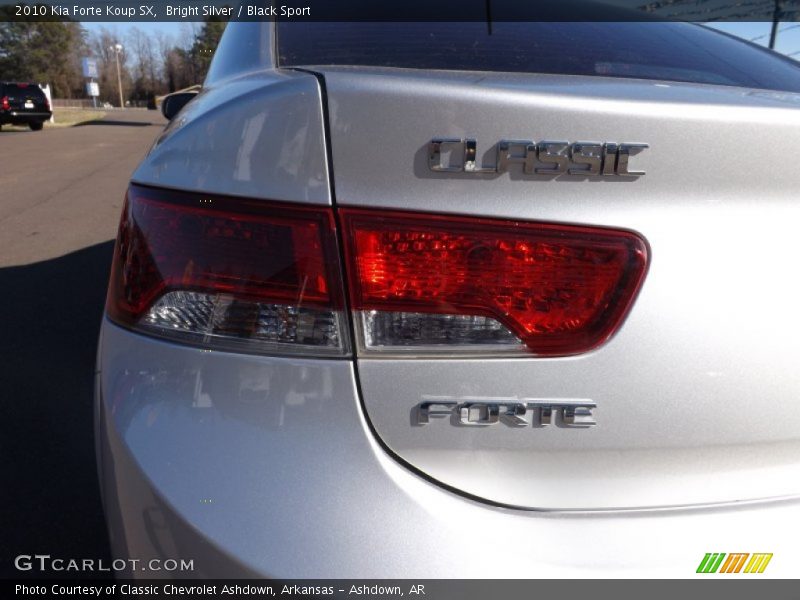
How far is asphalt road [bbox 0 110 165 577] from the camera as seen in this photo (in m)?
2.39

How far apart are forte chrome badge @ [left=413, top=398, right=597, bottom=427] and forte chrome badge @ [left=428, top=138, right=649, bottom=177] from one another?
331mm

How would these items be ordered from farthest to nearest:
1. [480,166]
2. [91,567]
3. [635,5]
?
[635,5] < [91,567] < [480,166]

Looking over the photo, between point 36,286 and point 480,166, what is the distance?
492cm

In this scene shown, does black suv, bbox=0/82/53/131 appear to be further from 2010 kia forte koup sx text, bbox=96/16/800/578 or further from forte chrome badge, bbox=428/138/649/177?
forte chrome badge, bbox=428/138/649/177

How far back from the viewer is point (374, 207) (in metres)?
0.99

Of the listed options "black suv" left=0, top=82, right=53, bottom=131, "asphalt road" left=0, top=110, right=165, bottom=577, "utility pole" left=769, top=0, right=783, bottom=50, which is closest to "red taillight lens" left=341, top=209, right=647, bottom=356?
"utility pole" left=769, top=0, right=783, bottom=50

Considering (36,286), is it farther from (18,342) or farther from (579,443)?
(579,443)

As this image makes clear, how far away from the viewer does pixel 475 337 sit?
1017 mm

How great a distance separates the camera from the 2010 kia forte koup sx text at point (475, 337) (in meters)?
0.98

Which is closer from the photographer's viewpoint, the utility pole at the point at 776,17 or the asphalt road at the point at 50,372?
the utility pole at the point at 776,17

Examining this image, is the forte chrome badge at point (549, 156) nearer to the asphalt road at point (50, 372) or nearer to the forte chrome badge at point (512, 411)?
the forte chrome badge at point (512, 411)

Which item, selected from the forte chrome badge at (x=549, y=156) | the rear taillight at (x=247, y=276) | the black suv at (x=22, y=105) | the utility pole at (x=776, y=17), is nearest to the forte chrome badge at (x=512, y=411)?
the rear taillight at (x=247, y=276)

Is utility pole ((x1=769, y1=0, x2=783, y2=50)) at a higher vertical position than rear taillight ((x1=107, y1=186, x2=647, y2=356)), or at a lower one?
higher

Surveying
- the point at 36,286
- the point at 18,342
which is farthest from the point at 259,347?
the point at 36,286
